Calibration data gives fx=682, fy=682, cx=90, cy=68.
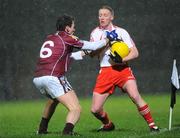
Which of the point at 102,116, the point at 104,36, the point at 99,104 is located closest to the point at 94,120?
the point at 102,116

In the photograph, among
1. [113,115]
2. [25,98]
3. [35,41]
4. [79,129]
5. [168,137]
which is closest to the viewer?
[168,137]

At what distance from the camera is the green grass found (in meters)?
9.04

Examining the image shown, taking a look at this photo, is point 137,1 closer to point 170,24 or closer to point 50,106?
point 170,24

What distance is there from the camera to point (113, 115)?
44.8ft

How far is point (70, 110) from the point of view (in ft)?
28.2

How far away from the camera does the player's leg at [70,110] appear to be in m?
8.57

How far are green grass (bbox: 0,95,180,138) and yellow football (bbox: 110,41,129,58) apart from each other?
1081 millimetres

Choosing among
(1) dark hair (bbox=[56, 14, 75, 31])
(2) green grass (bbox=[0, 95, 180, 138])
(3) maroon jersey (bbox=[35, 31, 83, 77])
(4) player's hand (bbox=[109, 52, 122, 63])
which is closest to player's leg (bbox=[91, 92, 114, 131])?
(2) green grass (bbox=[0, 95, 180, 138])

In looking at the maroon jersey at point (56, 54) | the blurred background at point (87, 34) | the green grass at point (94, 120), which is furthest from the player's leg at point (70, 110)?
the blurred background at point (87, 34)

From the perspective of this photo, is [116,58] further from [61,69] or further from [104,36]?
[61,69]

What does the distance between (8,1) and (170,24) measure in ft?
18.0

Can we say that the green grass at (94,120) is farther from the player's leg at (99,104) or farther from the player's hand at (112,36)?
the player's hand at (112,36)

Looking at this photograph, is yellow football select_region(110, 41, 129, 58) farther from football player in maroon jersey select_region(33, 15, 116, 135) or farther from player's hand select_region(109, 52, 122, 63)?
football player in maroon jersey select_region(33, 15, 116, 135)

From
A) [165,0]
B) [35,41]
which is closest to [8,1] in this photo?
[35,41]
